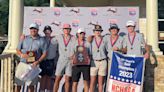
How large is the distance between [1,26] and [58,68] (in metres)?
52.1

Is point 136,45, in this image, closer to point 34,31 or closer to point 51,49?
point 51,49

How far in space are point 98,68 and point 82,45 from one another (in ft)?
1.92

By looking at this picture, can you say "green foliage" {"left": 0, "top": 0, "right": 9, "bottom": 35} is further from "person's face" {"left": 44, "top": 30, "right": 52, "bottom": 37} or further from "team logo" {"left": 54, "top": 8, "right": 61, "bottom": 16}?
"person's face" {"left": 44, "top": 30, "right": 52, "bottom": 37}

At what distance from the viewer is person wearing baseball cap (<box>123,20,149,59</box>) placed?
7465mm

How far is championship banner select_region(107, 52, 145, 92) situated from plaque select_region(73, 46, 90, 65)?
563 millimetres

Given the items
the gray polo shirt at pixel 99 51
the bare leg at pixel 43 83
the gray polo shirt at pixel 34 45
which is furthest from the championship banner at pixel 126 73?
the gray polo shirt at pixel 34 45

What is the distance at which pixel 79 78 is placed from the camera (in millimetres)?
7738

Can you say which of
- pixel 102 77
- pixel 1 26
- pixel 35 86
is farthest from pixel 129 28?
pixel 1 26

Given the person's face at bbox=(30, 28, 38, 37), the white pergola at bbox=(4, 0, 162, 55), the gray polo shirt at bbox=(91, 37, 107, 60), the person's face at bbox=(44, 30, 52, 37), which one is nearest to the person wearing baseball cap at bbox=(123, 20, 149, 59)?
the gray polo shirt at bbox=(91, 37, 107, 60)

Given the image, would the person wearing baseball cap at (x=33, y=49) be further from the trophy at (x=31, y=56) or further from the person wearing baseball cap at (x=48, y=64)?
the person wearing baseball cap at (x=48, y=64)

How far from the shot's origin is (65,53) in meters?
7.62

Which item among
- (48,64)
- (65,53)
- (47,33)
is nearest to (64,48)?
(65,53)

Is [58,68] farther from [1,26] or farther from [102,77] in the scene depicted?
[1,26]

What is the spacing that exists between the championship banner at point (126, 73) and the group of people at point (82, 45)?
126mm
